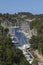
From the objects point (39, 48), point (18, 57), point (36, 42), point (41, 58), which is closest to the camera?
point (18, 57)

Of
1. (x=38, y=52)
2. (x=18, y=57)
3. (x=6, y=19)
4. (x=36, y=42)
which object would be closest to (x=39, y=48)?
(x=38, y=52)

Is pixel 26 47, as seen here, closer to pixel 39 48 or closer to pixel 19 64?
pixel 39 48

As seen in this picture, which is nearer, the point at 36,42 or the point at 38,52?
the point at 38,52

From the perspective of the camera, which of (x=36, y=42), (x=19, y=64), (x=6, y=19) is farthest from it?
(x=6, y=19)

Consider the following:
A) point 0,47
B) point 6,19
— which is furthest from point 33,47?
point 6,19

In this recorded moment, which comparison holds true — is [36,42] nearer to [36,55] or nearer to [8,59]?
[36,55]

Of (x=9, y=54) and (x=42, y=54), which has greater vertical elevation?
(x=9, y=54)

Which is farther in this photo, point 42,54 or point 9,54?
point 42,54

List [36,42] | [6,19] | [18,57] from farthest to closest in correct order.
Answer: [6,19] → [36,42] → [18,57]

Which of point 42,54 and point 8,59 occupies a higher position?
point 8,59
